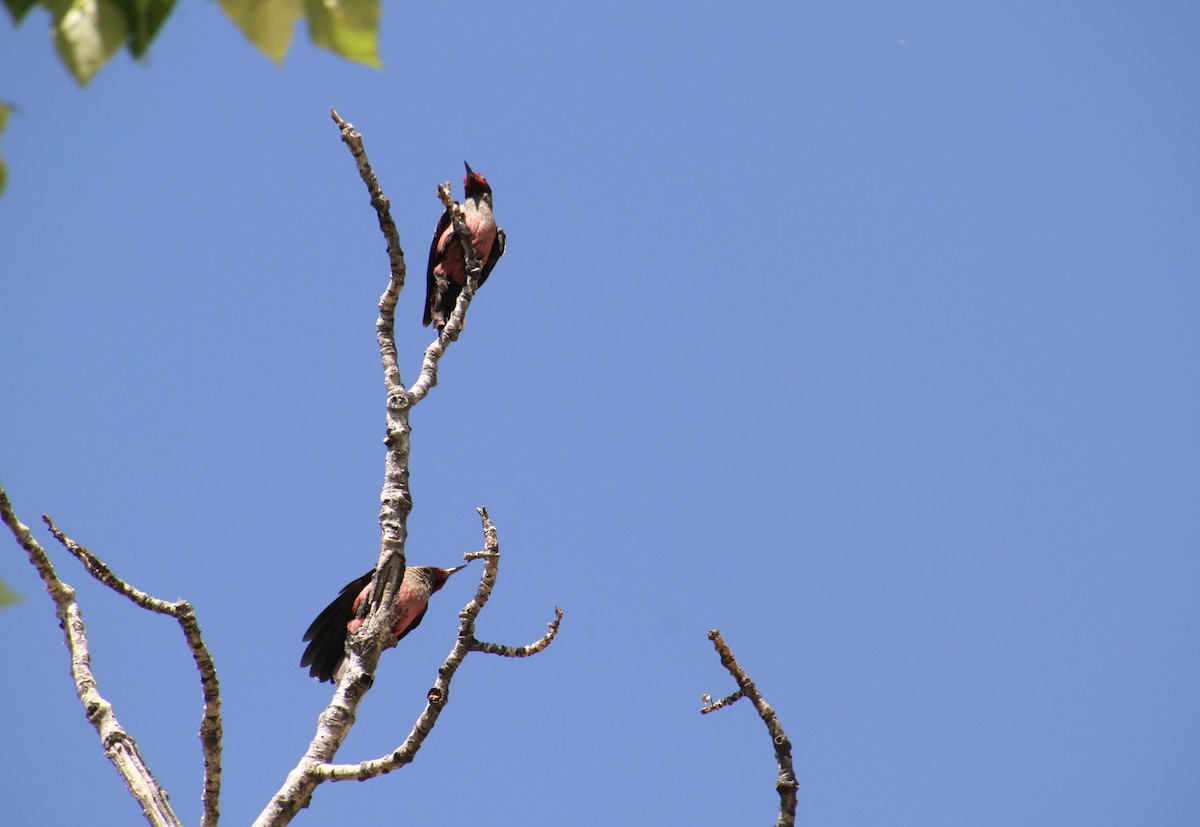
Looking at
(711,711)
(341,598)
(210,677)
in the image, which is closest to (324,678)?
(341,598)

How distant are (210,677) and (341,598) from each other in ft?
7.45

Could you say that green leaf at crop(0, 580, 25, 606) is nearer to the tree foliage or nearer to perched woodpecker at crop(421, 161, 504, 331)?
the tree foliage

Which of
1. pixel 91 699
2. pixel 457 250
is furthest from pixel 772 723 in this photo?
pixel 457 250

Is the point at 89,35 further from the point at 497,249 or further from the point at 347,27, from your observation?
the point at 497,249

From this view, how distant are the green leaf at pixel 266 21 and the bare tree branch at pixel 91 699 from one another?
104 inches

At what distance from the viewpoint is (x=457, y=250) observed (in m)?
7.66

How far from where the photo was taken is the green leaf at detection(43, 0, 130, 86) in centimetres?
108

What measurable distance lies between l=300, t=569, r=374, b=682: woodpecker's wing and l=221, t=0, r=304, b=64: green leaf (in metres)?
4.57

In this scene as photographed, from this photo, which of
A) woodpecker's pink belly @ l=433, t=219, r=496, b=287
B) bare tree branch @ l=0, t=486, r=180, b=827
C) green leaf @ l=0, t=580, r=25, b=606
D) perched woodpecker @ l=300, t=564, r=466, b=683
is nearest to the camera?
green leaf @ l=0, t=580, r=25, b=606

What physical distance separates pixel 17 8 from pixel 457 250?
21.8 feet

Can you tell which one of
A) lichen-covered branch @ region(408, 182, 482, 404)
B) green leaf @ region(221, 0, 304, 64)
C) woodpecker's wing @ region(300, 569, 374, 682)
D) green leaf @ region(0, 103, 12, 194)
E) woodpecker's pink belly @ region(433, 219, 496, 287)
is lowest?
green leaf @ region(0, 103, 12, 194)

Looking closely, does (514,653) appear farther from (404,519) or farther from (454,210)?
(454,210)

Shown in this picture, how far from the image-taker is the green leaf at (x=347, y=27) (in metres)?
1.12

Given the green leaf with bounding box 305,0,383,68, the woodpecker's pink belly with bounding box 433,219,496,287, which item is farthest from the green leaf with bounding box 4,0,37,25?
the woodpecker's pink belly with bounding box 433,219,496,287
